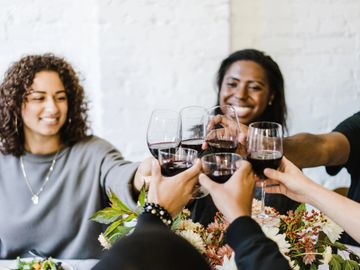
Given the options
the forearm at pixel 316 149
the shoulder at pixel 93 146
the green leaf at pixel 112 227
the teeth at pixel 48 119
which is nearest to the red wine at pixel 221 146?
the green leaf at pixel 112 227

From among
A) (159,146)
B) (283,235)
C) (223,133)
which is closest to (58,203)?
(159,146)

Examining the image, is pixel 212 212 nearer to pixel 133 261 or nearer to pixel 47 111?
pixel 47 111

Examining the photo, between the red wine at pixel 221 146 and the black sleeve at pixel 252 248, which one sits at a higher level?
the red wine at pixel 221 146

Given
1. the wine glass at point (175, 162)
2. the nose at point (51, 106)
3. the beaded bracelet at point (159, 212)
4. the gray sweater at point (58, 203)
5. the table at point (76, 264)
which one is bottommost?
the table at point (76, 264)

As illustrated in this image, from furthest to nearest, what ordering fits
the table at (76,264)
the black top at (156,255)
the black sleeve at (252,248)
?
the table at (76,264)
the black sleeve at (252,248)
the black top at (156,255)

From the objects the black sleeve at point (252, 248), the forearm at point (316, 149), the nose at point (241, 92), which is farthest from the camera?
the nose at point (241, 92)

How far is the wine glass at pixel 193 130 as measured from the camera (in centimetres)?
125

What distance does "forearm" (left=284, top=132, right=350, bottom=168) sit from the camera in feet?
5.53

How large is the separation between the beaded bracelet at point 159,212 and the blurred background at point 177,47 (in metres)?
1.47

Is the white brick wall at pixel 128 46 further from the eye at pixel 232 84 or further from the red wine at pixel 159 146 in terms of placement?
the red wine at pixel 159 146

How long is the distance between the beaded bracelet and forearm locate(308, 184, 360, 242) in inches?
13.0

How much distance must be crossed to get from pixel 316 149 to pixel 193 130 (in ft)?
2.11

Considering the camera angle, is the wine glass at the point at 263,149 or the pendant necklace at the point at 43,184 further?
the pendant necklace at the point at 43,184

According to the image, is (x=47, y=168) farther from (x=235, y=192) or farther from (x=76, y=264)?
(x=235, y=192)
